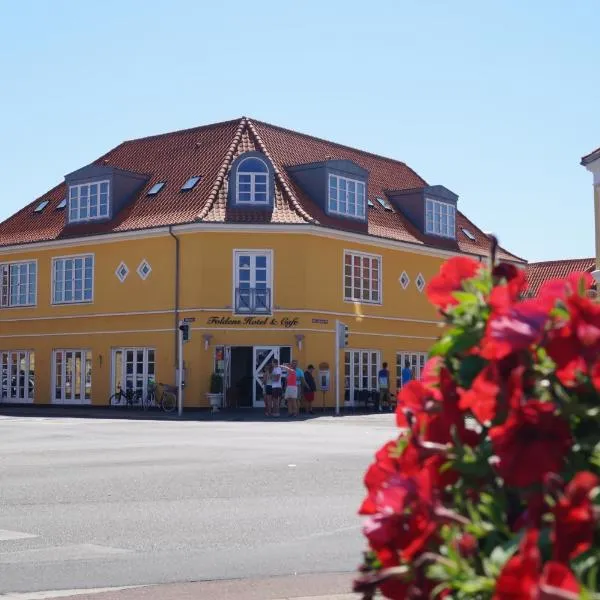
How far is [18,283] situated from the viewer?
4569 cm

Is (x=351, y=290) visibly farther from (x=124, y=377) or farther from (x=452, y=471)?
(x=452, y=471)

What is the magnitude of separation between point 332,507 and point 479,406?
9479mm

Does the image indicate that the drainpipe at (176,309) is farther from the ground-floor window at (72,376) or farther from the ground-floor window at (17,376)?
the ground-floor window at (17,376)

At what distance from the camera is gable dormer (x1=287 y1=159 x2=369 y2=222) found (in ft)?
137

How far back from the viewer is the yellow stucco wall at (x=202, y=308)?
128ft

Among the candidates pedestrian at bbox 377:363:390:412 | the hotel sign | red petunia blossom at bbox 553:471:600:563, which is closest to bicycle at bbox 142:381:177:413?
the hotel sign

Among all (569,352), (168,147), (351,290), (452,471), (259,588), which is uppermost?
(168,147)

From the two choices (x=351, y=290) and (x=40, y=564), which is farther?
(x=351, y=290)

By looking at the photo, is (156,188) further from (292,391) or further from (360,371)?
(292,391)

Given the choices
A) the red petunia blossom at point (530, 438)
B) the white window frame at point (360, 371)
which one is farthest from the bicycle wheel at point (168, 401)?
the red petunia blossom at point (530, 438)

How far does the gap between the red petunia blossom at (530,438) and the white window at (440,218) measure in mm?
44806

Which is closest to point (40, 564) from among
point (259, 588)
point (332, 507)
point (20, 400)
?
point (259, 588)

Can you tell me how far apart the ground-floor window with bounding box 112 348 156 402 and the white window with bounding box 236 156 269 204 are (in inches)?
247

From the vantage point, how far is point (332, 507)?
1154 centimetres
